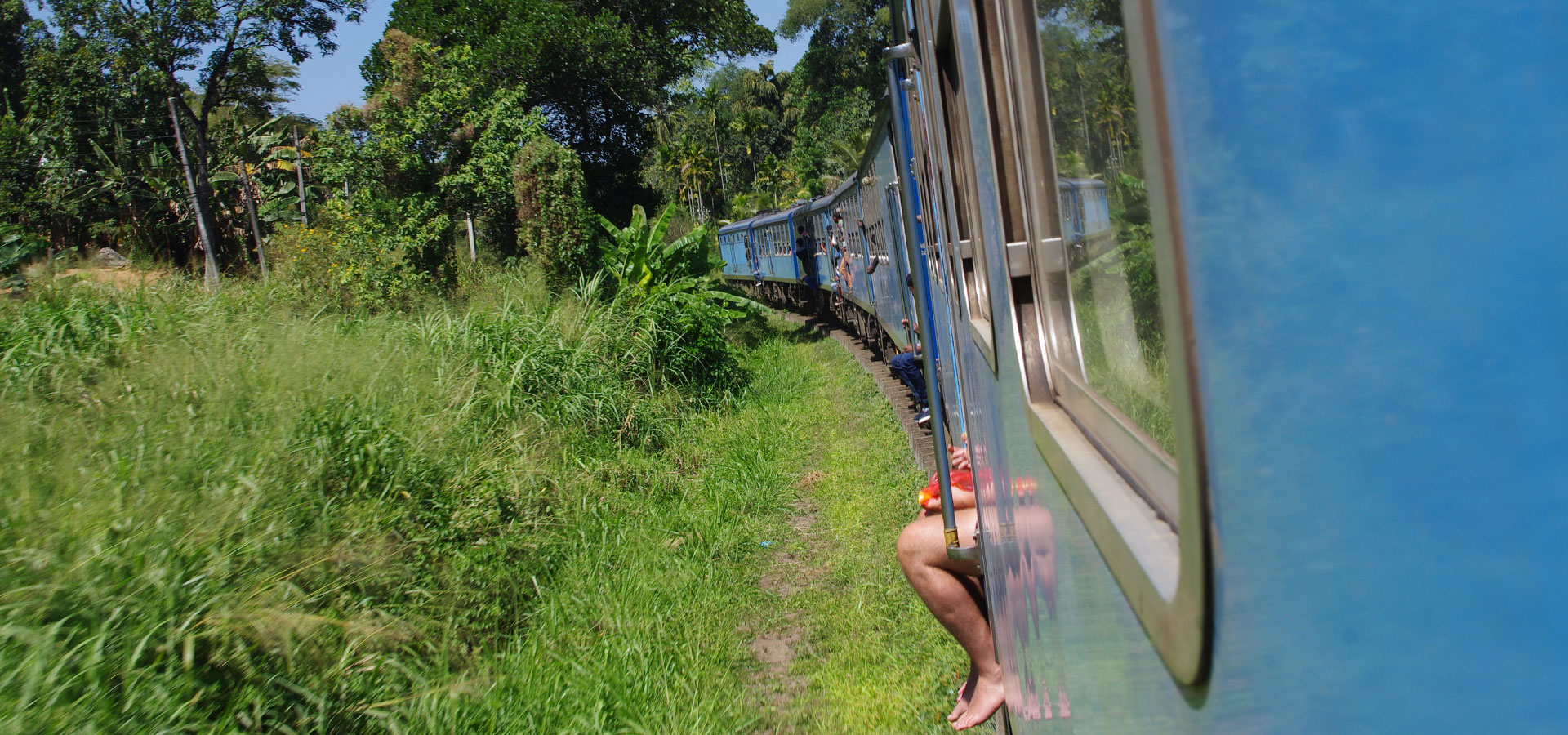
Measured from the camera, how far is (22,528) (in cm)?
340

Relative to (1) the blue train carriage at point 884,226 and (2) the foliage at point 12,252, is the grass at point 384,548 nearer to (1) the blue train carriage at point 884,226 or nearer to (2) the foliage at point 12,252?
(1) the blue train carriage at point 884,226

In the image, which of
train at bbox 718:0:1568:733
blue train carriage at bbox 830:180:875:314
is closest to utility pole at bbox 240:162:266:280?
blue train carriage at bbox 830:180:875:314

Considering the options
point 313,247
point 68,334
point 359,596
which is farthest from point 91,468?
point 313,247

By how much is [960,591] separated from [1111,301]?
8.06 feet

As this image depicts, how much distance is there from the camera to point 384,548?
4.75 m

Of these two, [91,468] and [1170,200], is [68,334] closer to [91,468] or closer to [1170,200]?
[91,468]

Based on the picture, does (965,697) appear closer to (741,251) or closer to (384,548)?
(384,548)

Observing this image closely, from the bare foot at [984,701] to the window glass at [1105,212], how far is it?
7.51ft

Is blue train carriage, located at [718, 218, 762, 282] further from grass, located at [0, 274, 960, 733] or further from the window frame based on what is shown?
the window frame

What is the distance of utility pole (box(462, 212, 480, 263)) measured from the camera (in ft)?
45.2

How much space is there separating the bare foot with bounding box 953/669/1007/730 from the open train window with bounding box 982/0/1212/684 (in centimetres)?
213

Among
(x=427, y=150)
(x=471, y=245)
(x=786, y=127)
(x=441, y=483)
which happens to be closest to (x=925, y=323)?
(x=441, y=483)

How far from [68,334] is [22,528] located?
10.9 ft

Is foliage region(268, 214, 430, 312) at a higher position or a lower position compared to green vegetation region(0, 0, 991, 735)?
higher
